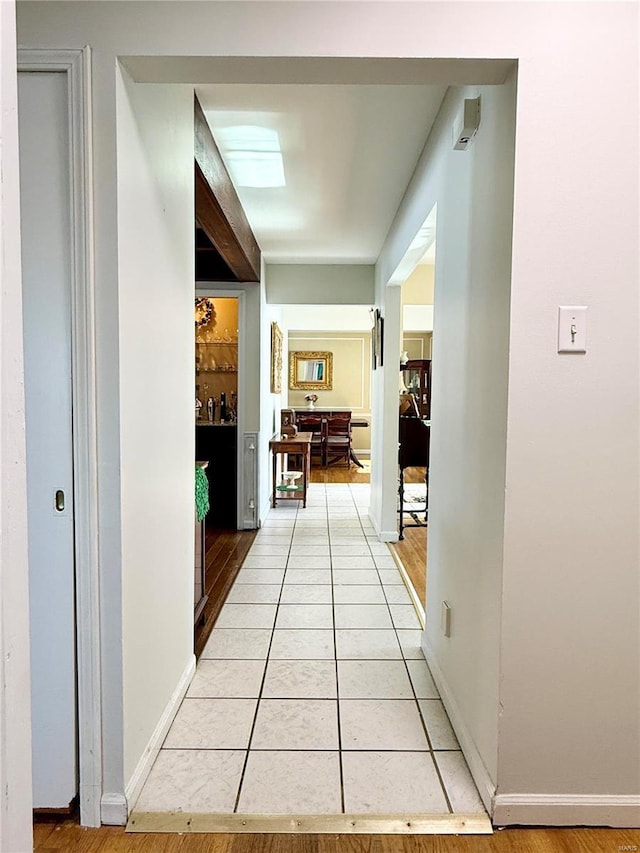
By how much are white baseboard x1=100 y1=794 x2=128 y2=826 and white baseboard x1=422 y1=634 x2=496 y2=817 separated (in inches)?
40.0

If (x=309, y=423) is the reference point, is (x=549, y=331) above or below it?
above

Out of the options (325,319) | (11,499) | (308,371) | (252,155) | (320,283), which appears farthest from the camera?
(308,371)

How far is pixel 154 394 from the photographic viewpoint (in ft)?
5.98

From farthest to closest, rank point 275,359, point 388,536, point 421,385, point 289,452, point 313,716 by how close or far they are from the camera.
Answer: point 421,385 → point 275,359 → point 289,452 → point 388,536 → point 313,716

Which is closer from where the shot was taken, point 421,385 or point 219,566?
point 219,566

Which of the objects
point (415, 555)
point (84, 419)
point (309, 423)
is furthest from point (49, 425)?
point (309, 423)

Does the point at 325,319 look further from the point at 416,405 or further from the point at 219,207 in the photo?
the point at 219,207

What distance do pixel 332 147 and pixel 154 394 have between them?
1.78m

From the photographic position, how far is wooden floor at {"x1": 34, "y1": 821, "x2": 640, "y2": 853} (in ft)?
4.77

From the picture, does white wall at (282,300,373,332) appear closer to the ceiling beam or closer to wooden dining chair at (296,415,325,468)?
wooden dining chair at (296,415,325,468)

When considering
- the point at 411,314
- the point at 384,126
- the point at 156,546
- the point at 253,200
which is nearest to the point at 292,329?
the point at 411,314

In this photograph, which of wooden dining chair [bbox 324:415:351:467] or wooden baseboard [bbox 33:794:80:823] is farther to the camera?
wooden dining chair [bbox 324:415:351:467]

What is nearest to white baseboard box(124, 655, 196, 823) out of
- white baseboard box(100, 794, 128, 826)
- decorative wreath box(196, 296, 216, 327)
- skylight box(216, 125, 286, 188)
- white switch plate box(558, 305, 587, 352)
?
white baseboard box(100, 794, 128, 826)

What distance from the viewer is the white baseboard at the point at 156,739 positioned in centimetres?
160
